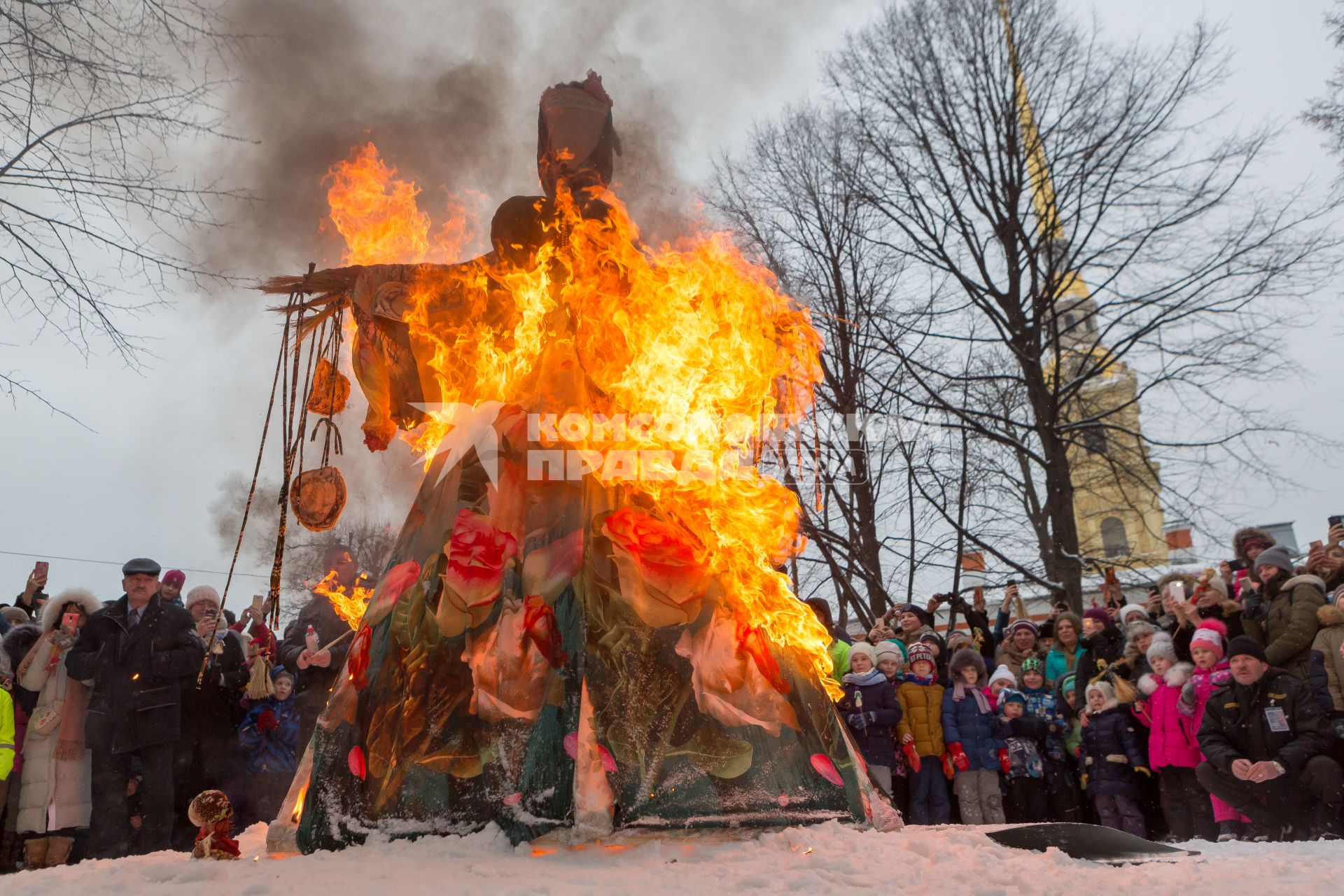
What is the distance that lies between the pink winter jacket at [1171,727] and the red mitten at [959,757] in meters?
1.24

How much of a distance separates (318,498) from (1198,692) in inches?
220

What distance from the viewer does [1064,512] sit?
11.9 metres

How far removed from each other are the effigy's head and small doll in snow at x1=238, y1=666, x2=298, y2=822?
4.06m

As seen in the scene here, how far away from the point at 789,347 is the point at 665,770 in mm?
2295

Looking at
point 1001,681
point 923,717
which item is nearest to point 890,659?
point 923,717

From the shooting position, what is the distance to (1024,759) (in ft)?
25.4

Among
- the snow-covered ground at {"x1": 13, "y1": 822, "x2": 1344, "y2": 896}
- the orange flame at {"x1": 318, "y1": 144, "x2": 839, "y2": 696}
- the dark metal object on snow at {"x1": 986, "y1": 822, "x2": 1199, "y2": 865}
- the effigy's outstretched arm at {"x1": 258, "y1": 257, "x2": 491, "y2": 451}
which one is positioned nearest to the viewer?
the snow-covered ground at {"x1": 13, "y1": 822, "x2": 1344, "y2": 896}

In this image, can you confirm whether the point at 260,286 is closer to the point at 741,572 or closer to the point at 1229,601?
the point at 741,572

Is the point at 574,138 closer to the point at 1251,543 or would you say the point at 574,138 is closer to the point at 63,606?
the point at 63,606

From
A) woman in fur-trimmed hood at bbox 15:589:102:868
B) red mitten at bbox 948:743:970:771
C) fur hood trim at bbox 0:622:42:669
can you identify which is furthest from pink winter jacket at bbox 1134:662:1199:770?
fur hood trim at bbox 0:622:42:669

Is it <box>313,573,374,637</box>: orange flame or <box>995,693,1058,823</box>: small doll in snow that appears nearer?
<box>313,573,374,637</box>: orange flame

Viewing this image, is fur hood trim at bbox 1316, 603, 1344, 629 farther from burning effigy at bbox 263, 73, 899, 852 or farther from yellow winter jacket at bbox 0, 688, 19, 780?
yellow winter jacket at bbox 0, 688, 19, 780

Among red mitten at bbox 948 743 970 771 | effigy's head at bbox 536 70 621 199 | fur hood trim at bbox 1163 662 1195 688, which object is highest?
effigy's head at bbox 536 70 621 199

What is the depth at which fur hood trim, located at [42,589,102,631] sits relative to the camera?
6.76m
